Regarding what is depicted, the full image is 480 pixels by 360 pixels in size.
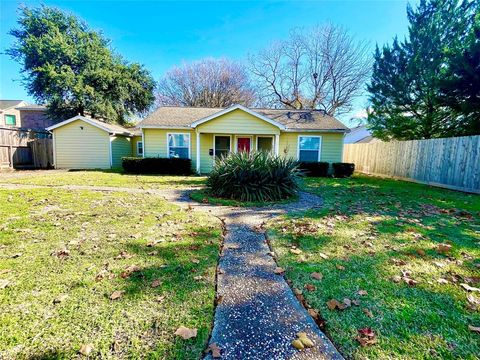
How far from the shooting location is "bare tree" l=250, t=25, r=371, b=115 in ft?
81.4

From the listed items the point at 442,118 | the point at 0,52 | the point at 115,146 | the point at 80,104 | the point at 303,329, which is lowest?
the point at 303,329

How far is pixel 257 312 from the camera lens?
215 cm

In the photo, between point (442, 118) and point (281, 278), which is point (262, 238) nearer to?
point (281, 278)

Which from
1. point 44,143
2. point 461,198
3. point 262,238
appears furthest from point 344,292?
point 44,143

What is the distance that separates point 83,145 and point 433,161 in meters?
19.5

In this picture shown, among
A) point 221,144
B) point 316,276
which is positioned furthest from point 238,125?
point 316,276

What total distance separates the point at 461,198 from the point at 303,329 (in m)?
8.86

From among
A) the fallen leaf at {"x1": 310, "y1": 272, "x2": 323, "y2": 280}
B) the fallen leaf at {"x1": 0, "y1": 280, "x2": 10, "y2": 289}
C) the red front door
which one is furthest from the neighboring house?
the fallen leaf at {"x1": 310, "y1": 272, "x2": 323, "y2": 280}

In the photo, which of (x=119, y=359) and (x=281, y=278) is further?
(x=281, y=278)

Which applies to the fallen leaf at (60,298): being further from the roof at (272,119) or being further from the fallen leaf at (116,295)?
the roof at (272,119)

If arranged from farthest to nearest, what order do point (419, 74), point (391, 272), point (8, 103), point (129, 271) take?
1. point (8, 103)
2. point (419, 74)
3. point (391, 272)
4. point (129, 271)

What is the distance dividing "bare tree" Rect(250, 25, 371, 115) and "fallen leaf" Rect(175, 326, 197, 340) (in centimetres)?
2868

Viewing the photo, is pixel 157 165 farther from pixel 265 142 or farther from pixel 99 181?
pixel 265 142

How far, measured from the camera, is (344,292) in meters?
2.50
